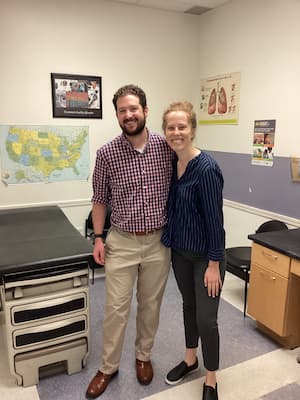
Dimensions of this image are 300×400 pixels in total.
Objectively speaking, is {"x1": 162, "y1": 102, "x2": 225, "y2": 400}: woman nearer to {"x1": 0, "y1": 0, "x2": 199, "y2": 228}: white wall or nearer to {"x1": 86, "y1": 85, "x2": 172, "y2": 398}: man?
{"x1": 86, "y1": 85, "x2": 172, "y2": 398}: man

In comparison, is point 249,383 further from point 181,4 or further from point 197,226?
point 181,4

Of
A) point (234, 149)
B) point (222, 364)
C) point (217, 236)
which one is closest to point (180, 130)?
point (217, 236)

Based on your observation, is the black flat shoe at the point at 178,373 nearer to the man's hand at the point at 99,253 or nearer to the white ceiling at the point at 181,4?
the man's hand at the point at 99,253

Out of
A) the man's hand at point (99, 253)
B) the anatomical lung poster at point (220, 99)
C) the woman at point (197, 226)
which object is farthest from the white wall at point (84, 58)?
the woman at point (197, 226)

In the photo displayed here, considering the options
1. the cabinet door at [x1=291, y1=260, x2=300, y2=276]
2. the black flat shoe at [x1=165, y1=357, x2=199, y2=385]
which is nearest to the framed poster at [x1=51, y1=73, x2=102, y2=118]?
the cabinet door at [x1=291, y1=260, x2=300, y2=276]

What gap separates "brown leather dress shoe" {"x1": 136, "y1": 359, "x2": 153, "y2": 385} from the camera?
197 centimetres

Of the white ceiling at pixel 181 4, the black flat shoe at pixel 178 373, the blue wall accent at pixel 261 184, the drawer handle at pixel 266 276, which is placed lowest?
the black flat shoe at pixel 178 373

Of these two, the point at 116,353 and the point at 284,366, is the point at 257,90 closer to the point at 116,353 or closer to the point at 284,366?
the point at 284,366

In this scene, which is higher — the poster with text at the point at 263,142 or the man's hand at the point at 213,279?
the poster with text at the point at 263,142

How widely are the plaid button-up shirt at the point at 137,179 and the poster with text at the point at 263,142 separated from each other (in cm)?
152

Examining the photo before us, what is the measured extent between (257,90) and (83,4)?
5.84ft

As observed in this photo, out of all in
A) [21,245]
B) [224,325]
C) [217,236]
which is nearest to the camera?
[217,236]

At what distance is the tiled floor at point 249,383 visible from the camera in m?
1.89

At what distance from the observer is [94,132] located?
349cm
